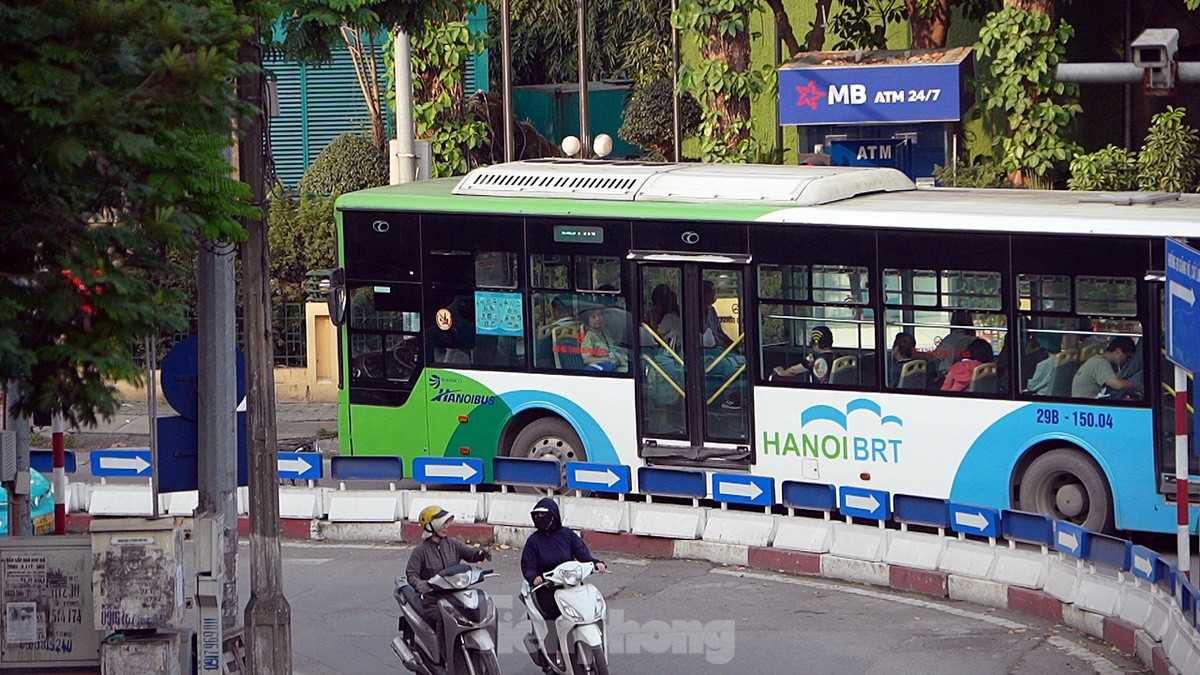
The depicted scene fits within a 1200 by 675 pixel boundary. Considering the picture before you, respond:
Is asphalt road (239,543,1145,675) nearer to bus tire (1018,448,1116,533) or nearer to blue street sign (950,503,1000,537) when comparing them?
blue street sign (950,503,1000,537)

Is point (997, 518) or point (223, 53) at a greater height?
point (223, 53)

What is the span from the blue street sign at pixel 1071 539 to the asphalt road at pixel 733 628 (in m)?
0.52

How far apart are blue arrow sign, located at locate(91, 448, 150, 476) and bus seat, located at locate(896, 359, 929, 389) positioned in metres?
6.69

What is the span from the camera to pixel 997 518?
44.0 feet

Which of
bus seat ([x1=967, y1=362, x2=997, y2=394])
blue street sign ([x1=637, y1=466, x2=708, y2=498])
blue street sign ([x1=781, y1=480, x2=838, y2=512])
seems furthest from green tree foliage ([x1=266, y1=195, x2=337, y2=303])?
bus seat ([x1=967, y1=362, x2=997, y2=394])

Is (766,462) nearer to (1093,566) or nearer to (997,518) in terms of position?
(997,518)

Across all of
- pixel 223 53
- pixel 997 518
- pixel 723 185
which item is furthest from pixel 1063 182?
pixel 223 53

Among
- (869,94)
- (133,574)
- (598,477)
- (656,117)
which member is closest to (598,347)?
(598,477)

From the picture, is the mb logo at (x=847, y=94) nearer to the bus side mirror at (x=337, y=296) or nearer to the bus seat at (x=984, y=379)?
the bus side mirror at (x=337, y=296)

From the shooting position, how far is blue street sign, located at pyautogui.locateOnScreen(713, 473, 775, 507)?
15.0m

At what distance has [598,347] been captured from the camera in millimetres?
16344

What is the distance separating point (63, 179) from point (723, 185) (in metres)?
8.55

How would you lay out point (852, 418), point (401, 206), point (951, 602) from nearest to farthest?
point (951, 602) < point (852, 418) < point (401, 206)

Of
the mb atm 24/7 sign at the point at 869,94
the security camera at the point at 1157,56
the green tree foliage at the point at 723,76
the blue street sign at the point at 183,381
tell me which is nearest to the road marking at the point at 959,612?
the security camera at the point at 1157,56
